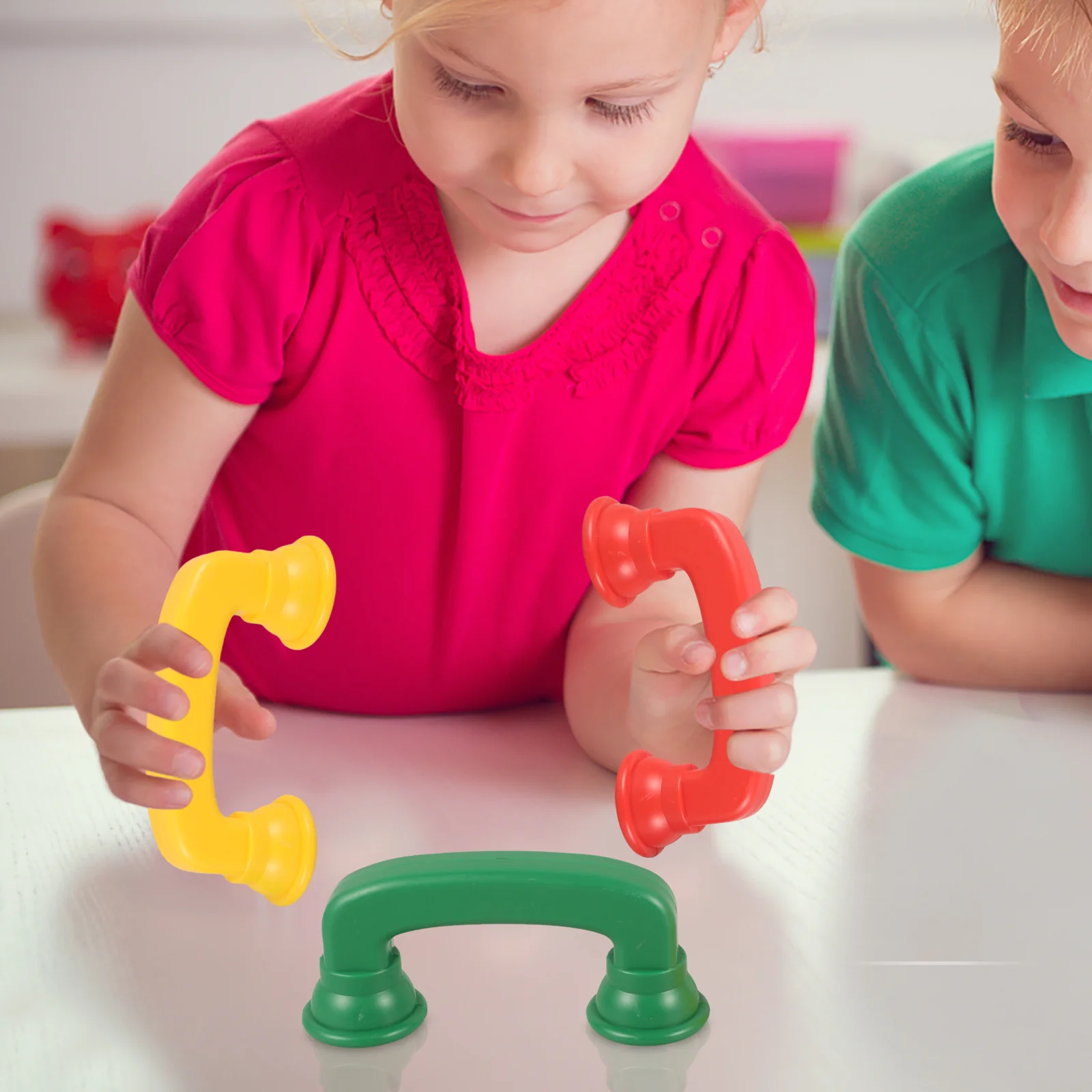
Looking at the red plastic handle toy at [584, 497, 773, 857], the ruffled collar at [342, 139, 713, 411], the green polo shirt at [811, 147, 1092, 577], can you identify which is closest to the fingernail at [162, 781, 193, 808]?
the red plastic handle toy at [584, 497, 773, 857]

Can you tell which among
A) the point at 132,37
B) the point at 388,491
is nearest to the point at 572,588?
the point at 388,491

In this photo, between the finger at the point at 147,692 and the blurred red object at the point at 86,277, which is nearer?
the finger at the point at 147,692

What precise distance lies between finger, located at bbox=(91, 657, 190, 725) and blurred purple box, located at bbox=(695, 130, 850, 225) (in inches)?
53.7

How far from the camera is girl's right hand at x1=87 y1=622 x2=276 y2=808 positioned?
44cm

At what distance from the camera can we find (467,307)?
2.10 ft

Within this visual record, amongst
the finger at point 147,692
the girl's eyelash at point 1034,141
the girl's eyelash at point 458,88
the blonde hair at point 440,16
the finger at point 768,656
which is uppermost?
the blonde hair at point 440,16

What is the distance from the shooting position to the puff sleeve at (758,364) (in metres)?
0.66

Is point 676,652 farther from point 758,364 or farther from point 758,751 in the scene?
point 758,364

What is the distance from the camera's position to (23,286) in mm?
2004

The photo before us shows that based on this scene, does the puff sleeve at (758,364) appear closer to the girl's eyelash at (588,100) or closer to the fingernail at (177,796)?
the girl's eyelash at (588,100)

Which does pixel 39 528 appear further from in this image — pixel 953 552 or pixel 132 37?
pixel 132 37

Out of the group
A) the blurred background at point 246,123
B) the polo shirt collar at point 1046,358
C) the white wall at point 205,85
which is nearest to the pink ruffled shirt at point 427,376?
the polo shirt collar at point 1046,358

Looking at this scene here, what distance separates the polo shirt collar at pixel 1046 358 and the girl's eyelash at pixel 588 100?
25 centimetres

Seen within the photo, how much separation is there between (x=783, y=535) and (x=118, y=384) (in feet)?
3.20
